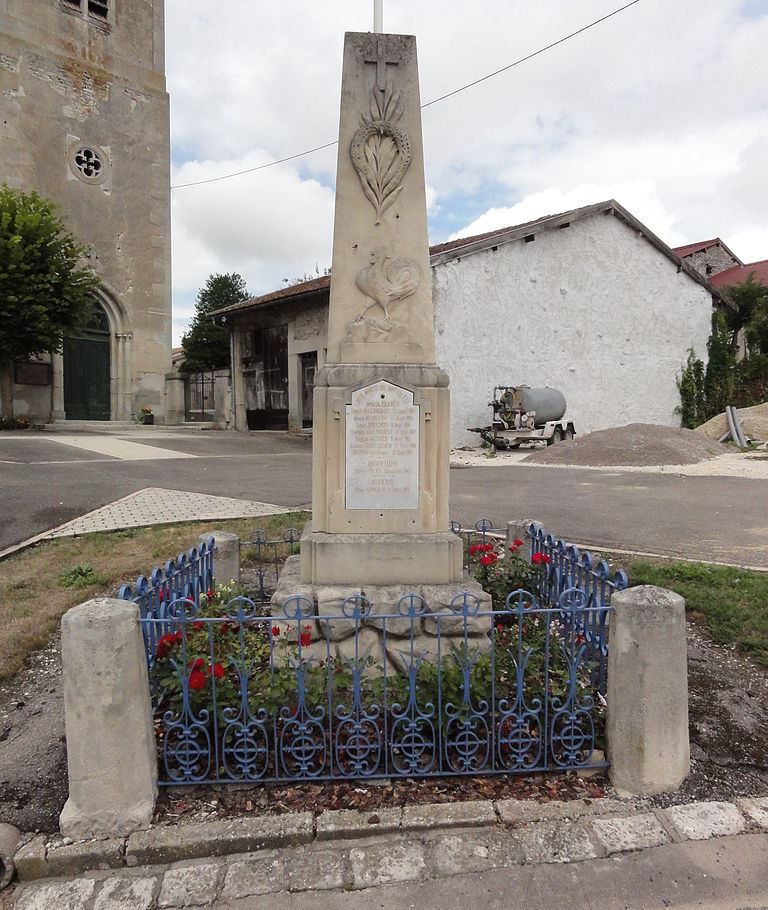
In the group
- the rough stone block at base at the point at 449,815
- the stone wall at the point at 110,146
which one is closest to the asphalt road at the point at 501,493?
the rough stone block at base at the point at 449,815

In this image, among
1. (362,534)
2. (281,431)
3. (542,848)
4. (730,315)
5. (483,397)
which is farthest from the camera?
(730,315)

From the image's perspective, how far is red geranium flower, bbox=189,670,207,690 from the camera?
8.25 feet

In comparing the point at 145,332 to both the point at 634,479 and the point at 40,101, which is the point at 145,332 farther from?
the point at 634,479

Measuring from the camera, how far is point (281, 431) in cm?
1953

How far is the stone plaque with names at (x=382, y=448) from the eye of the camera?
342 cm

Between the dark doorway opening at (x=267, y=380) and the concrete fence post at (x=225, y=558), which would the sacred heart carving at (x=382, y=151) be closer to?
the concrete fence post at (x=225, y=558)

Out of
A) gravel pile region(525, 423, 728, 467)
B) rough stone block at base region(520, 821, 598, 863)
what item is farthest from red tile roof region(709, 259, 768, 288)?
rough stone block at base region(520, 821, 598, 863)

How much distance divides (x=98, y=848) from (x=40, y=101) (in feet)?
78.1

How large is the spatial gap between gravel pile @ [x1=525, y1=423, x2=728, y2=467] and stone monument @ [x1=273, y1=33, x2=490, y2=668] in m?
11.0

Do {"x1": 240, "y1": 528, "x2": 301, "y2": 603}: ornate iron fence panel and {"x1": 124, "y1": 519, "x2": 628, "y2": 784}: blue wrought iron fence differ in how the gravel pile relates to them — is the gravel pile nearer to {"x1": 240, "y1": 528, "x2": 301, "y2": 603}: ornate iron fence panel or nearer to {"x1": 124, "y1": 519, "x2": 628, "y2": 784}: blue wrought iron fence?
{"x1": 240, "y1": 528, "x2": 301, "y2": 603}: ornate iron fence panel

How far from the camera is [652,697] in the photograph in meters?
2.40

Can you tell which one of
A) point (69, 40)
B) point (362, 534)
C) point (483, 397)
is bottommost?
point (362, 534)

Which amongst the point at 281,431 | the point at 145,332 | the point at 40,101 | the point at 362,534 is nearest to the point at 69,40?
the point at 40,101

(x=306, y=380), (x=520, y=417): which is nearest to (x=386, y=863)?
(x=520, y=417)
